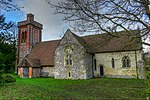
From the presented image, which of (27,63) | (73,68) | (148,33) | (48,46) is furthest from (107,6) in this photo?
(48,46)

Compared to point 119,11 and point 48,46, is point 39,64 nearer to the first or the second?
point 48,46

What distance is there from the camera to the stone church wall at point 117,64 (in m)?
24.9

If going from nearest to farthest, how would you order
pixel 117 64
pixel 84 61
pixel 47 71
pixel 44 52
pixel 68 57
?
1. pixel 84 61
2. pixel 117 64
3. pixel 68 57
4. pixel 47 71
5. pixel 44 52

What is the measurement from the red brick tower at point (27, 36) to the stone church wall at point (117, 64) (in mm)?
17127

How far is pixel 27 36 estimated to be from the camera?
120ft

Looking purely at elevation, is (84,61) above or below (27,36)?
below

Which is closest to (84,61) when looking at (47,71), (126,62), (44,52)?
(126,62)

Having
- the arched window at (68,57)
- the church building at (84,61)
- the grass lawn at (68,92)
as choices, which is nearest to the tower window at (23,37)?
the church building at (84,61)

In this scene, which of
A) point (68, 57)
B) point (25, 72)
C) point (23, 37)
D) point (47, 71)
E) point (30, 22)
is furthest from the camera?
point (23, 37)

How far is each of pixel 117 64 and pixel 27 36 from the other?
2195 centimetres

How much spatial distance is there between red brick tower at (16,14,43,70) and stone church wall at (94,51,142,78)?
17127 millimetres

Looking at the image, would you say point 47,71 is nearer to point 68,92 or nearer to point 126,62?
point 126,62

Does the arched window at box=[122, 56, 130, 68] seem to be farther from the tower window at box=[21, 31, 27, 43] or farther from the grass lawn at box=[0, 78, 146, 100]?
the tower window at box=[21, 31, 27, 43]

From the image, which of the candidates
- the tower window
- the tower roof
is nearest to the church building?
the tower window
